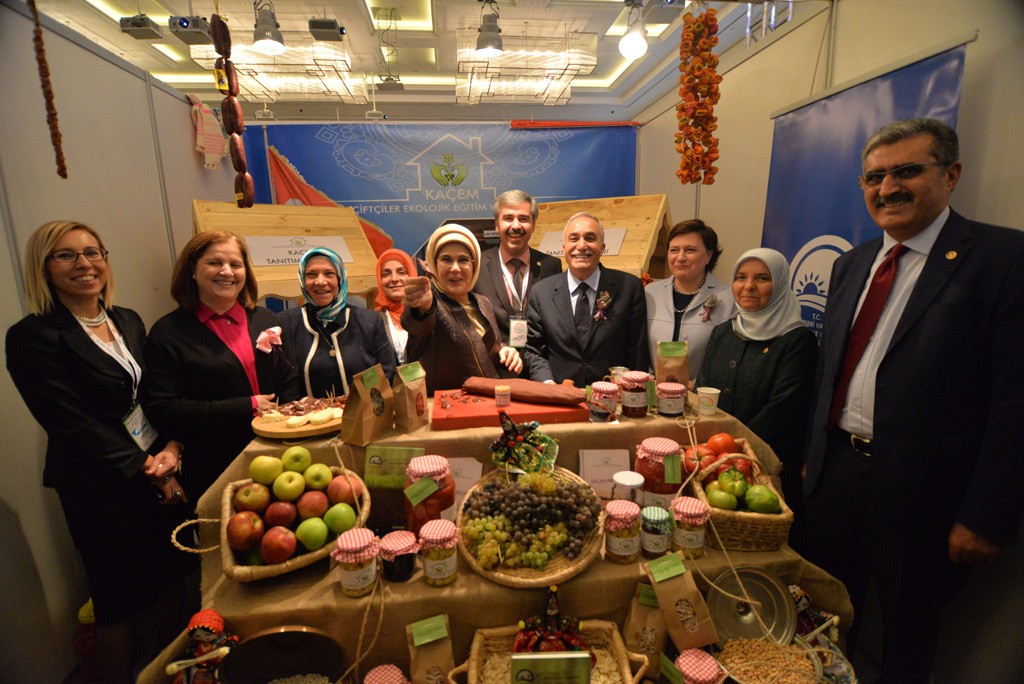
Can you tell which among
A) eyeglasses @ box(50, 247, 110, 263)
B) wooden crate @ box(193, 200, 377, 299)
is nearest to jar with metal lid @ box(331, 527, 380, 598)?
eyeglasses @ box(50, 247, 110, 263)

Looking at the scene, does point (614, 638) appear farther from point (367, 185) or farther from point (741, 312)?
point (367, 185)

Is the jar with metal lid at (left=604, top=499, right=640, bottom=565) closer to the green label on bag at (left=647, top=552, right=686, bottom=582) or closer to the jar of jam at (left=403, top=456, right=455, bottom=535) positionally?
the green label on bag at (left=647, top=552, right=686, bottom=582)

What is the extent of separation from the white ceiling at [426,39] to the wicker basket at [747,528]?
3.09 meters

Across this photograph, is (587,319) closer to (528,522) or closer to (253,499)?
(528,522)

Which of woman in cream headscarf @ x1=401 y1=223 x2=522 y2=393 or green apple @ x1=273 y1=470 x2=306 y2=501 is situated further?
woman in cream headscarf @ x1=401 y1=223 x2=522 y2=393

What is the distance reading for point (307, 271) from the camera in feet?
7.40

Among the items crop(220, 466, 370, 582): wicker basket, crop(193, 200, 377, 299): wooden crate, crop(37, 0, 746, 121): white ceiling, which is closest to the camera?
crop(220, 466, 370, 582): wicker basket

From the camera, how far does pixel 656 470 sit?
1.51 metres

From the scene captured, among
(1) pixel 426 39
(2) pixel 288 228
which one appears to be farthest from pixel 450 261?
(1) pixel 426 39

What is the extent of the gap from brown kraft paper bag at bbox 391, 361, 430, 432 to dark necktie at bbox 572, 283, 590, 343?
117 cm

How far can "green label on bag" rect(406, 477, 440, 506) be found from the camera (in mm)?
1364

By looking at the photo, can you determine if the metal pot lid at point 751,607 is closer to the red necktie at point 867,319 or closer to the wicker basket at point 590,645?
the wicker basket at point 590,645

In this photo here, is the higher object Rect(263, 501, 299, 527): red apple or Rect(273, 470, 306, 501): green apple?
Rect(273, 470, 306, 501): green apple

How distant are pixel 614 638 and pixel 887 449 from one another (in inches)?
45.5
